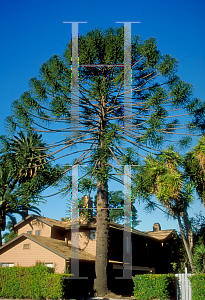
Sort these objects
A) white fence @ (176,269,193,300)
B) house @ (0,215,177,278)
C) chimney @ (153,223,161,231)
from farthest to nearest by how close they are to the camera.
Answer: chimney @ (153,223,161,231) → house @ (0,215,177,278) → white fence @ (176,269,193,300)

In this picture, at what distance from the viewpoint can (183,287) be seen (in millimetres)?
14156

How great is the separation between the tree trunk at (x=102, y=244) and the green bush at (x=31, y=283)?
1.74m

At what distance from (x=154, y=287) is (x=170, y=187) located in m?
4.72

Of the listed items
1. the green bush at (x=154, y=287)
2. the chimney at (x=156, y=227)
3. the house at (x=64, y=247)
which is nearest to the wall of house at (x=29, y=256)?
the house at (x=64, y=247)

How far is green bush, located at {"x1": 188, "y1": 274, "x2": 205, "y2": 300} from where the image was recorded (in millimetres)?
12253

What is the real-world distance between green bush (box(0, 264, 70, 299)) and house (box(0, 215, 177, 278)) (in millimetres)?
2518

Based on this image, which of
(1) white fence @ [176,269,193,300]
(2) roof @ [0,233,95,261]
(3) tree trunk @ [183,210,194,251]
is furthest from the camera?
(2) roof @ [0,233,95,261]

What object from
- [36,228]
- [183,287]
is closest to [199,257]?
[183,287]

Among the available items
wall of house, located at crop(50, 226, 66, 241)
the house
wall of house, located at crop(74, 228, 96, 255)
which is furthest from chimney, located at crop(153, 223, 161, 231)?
wall of house, located at crop(74, 228, 96, 255)

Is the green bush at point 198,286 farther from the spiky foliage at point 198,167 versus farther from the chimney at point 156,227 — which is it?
the chimney at point 156,227

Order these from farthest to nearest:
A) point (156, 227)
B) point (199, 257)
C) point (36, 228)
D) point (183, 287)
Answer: point (156, 227), point (36, 228), point (183, 287), point (199, 257)

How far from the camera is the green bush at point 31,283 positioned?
15.0 meters

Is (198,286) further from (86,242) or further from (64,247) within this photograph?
(86,242)

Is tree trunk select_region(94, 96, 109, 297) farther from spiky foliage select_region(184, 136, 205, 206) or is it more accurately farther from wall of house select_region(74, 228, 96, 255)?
wall of house select_region(74, 228, 96, 255)
